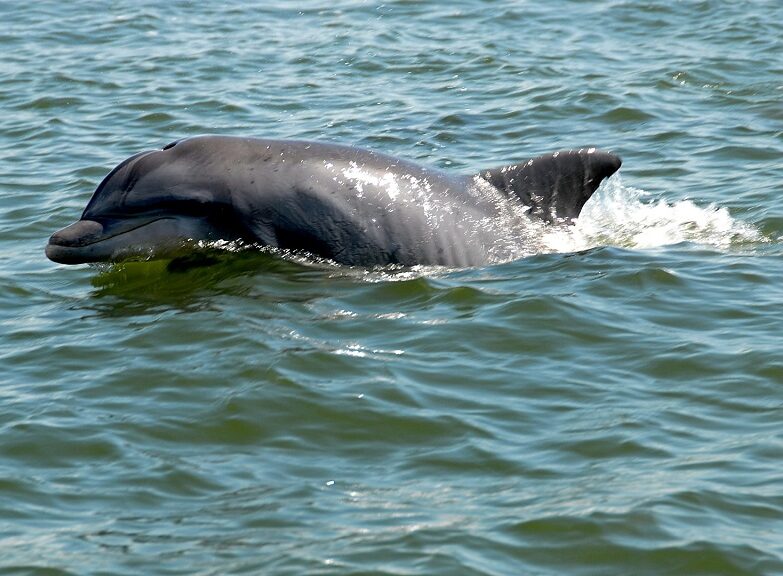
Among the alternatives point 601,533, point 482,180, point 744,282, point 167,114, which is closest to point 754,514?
point 601,533

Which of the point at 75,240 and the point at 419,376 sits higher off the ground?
the point at 75,240

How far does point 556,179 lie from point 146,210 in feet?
11.0

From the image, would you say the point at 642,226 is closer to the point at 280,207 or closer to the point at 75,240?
the point at 280,207

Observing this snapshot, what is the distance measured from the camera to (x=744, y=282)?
11844 millimetres

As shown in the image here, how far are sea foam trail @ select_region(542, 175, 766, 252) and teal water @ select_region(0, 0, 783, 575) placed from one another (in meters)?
0.04

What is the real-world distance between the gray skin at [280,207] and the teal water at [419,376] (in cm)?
26

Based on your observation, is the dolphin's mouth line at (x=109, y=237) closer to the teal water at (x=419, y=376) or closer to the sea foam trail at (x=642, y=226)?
Result: the teal water at (x=419, y=376)

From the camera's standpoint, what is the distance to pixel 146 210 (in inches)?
451

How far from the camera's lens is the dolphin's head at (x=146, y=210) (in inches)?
451

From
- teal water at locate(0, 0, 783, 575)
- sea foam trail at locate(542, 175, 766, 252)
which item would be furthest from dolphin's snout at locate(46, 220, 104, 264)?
sea foam trail at locate(542, 175, 766, 252)

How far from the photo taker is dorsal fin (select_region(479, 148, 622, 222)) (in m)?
12.2

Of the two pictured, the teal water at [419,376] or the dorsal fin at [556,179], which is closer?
the teal water at [419,376]

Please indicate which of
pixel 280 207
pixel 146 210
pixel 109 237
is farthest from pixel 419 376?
pixel 109 237

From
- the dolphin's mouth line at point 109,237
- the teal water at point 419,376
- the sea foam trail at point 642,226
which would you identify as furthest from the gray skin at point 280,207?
the sea foam trail at point 642,226
